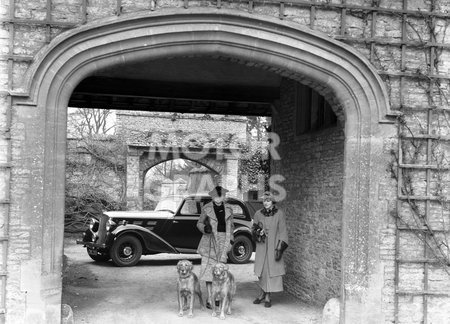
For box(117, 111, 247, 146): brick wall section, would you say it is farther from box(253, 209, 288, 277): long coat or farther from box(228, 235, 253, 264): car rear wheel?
box(253, 209, 288, 277): long coat

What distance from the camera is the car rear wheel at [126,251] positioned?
12164 mm

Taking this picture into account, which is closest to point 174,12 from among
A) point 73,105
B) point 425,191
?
point 425,191

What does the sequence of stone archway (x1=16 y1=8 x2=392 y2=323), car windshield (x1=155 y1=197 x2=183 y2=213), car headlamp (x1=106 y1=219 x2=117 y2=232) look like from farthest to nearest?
car windshield (x1=155 y1=197 x2=183 y2=213) < car headlamp (x1=106 y1=219 x2=117 y2=232) < stone archway (x1=16 y1=8 x2=392 y2=323)

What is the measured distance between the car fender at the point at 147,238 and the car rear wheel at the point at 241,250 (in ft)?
5.24

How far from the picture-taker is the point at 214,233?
775 centimetres

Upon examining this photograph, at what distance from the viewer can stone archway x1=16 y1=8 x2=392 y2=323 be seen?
236 inches

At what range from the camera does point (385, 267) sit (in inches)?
260

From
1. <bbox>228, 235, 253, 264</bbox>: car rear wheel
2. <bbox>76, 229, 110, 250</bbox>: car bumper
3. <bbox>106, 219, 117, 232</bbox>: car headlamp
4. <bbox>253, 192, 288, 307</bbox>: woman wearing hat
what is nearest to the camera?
<bbox>253, 192, 288, 307</bbox>: woman wearing hat

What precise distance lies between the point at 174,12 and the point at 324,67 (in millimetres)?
2014

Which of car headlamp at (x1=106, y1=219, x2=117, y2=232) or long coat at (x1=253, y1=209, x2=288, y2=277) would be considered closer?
long coat at (x1=253, y1=209, x2=288, y2=277)

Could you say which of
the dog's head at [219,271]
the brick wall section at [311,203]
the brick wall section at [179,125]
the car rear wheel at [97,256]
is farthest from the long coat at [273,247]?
the brick wall section at [179,125]

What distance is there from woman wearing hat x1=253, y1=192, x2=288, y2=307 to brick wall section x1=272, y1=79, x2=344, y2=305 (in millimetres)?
556

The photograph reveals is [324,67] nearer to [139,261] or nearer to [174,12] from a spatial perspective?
[174,12]

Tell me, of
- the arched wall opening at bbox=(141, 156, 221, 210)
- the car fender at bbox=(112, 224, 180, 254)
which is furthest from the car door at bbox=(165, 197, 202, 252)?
the arched wall opening at bbox=(141, 156, 221, 210)
